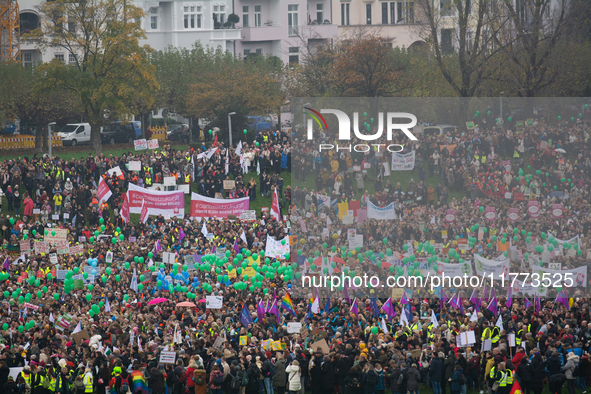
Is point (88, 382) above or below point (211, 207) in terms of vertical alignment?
below

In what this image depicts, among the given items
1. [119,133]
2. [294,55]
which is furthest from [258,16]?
[119,133]

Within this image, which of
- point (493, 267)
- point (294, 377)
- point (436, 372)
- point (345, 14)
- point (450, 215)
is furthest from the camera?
point (345, 14)

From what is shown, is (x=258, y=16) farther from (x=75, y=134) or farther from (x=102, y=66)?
(x=102, y=66)

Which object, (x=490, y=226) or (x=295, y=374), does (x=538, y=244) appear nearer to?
(x=490, y=226)

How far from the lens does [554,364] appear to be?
1727 centimetres

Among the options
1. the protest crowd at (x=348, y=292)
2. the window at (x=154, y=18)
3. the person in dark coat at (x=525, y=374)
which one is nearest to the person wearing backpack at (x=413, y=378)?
the protest crowd at (x=348, y=292)

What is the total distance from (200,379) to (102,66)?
34716mm

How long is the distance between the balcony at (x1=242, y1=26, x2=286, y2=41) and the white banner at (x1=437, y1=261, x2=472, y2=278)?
53.3 metres

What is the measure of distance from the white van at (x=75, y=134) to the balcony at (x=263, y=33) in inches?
909

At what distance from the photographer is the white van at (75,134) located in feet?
174

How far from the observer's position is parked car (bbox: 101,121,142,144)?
182 ft

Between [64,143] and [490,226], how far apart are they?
36637 mm

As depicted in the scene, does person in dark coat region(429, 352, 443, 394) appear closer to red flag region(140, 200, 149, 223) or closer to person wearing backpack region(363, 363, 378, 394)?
person wearing backpack region(363, 363, 378, 394)

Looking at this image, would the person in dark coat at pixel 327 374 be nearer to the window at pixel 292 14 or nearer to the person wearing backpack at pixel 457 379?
the person wearing backpack at pixel 457 379
